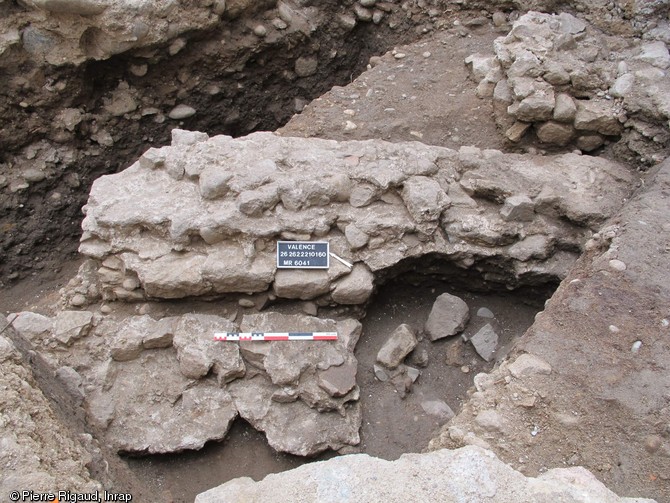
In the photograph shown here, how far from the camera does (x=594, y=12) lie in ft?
14.1

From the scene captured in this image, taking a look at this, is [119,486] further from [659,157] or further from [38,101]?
[659,157]

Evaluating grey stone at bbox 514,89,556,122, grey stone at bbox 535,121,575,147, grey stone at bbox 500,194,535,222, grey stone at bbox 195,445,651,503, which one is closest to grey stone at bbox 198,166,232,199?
grey stone at bbox 500,194,535,222

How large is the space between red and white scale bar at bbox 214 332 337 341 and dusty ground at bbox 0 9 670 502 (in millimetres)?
245

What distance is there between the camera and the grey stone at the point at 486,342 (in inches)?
132

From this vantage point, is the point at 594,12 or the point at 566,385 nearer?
the point at 566,385

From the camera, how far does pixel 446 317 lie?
3.41 meters

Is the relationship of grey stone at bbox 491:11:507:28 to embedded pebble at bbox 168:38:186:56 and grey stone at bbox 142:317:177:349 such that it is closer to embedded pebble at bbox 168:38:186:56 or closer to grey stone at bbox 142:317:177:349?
embedded pebble at bbox 168:38:186:56

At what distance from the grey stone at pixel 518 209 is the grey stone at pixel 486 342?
1.98 ft

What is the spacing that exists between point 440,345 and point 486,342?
24 centimetres

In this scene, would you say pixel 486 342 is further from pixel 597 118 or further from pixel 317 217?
pixel 597 118

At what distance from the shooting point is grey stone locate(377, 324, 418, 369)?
3295mm

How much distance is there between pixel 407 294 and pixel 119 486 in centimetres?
176

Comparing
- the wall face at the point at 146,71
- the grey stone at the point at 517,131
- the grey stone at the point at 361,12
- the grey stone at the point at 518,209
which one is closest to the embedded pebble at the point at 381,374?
the grey stone at the point at 518,209

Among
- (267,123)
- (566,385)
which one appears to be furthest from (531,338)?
(267,123)
